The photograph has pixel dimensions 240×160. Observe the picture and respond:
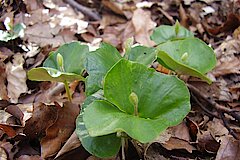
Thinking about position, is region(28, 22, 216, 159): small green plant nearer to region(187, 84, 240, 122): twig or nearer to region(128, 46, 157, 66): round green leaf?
region(128, 46, 157, 66): round green leaf

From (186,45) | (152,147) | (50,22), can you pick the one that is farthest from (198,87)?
(50,22)

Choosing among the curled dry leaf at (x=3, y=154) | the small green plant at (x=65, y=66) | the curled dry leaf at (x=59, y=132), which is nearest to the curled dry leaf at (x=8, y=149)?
the curled dry leaf at (x=3, y=154)

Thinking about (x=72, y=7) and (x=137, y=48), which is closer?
(x=137, y=48)

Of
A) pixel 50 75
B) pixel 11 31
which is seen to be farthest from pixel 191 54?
pixel 11 31

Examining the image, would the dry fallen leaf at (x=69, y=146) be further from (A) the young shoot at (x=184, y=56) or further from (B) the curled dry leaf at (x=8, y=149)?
(A) the young shoot at (x=184, y=56)

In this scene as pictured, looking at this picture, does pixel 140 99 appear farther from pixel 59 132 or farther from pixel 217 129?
pixel 217 129

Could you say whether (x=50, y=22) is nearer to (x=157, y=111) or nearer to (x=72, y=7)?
(x=72, y=7)
